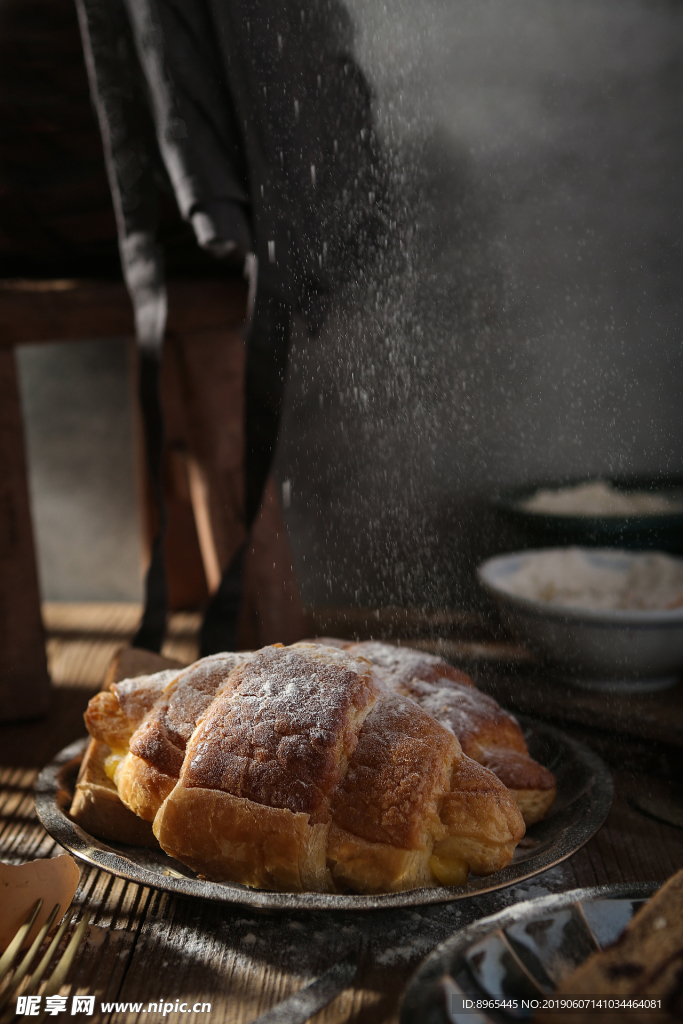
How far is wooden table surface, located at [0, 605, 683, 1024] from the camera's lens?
404 mm

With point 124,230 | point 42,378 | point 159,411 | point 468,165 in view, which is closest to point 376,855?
point 159,411

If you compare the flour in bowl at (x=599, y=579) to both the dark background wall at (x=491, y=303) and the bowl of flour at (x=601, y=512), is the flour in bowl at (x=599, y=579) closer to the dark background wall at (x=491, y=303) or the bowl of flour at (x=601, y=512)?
the bowl of flour at (x=601, y=512)

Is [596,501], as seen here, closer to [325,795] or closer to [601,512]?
[601,512]

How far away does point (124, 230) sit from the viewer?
2.63 ft

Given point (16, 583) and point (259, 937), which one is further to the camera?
point (16, 583)

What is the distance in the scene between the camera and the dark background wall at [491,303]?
3.49ft

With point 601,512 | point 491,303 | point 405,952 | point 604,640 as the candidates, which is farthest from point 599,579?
point 405,952

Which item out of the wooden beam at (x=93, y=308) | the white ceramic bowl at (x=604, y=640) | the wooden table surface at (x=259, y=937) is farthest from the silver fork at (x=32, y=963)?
the wooden beam at (x=93, y=308)

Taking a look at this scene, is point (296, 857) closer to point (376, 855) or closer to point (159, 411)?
point (376, 855)

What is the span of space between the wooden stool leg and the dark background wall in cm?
46

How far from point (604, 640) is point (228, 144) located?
61 cm

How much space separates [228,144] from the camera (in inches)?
28.9

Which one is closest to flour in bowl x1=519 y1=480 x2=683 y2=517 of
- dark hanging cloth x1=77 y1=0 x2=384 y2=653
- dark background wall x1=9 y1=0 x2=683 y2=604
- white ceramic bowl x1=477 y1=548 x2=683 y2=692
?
dark background wall x1=9 y1=0 x2=683 y2=604

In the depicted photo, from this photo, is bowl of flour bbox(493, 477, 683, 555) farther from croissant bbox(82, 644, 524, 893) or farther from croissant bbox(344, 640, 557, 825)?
croissant bbox(82, 644, 524, 893)
